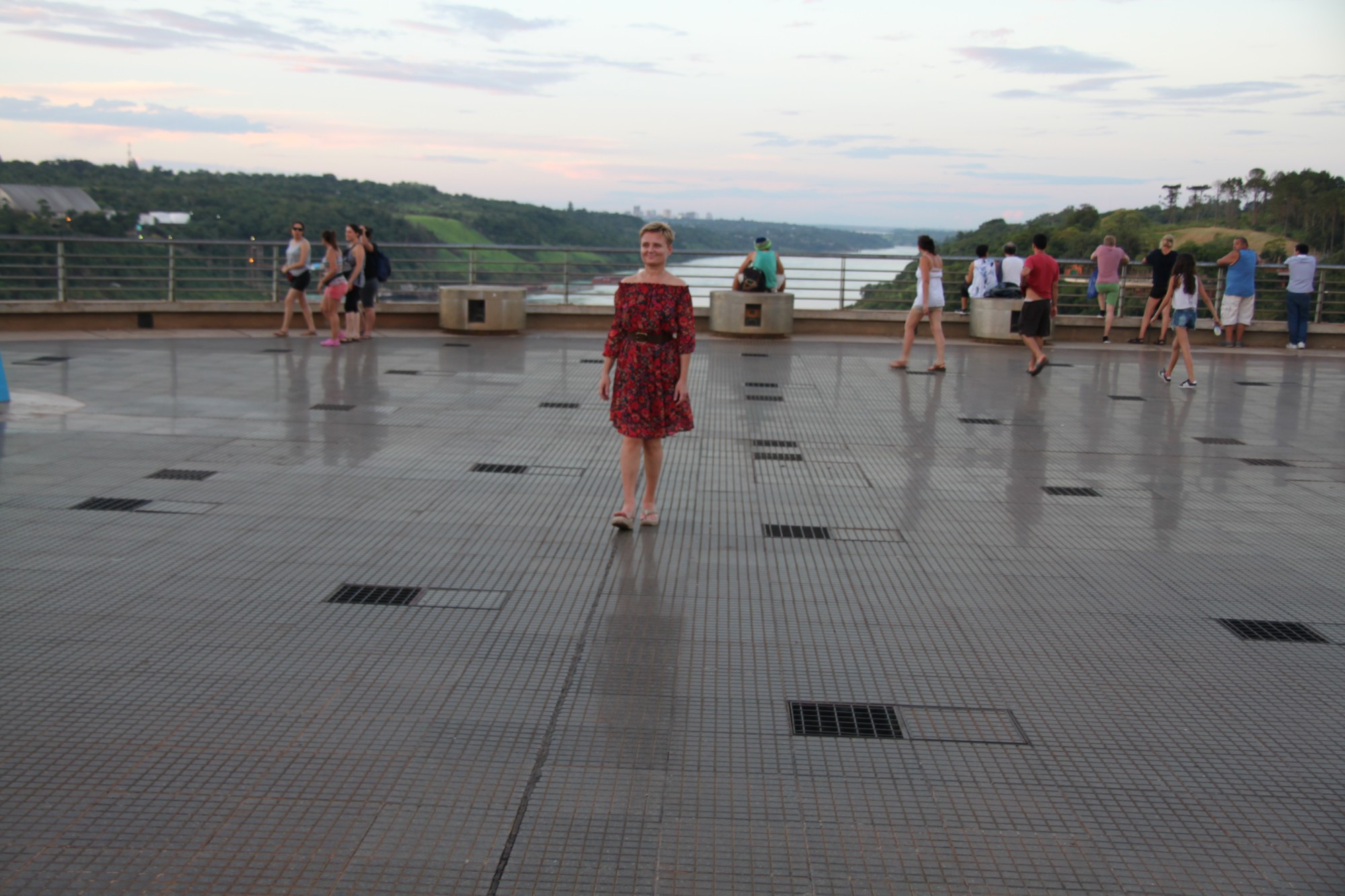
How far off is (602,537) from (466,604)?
50.5 inches

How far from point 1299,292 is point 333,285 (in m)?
15.2

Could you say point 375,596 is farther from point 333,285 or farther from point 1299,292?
point 1299,292

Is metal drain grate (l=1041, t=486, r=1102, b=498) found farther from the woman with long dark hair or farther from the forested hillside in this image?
the forested hillside

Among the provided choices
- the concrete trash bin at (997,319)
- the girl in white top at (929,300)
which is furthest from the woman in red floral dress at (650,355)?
the concrete trash bin at (997,319)

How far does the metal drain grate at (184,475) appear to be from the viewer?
23.1 ft

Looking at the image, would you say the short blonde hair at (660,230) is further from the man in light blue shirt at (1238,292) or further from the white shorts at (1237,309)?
the white shorts at (1237,309)

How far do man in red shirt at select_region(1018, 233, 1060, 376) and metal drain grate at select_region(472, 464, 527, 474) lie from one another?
8227 millimetres

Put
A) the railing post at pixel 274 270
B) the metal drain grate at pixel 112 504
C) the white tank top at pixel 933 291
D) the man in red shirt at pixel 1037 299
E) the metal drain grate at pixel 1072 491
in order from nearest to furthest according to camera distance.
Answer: the metal drain grate at pixel 112 504 → the metal drain grate at pixel 1072 491 → the man in red shirt at pixel 1037 299 → the white tank top at pixel 933 291 → the railing post at pixel 274 270

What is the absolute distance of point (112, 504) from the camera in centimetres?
630

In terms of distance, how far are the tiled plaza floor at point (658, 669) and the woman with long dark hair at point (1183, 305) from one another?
4474 millimetres

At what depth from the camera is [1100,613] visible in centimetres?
489

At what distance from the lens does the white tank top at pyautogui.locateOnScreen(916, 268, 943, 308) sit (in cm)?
1420

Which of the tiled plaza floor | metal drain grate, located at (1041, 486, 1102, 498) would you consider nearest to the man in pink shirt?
the tiled plaza floor

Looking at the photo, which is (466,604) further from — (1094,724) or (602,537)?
(1094,724)
